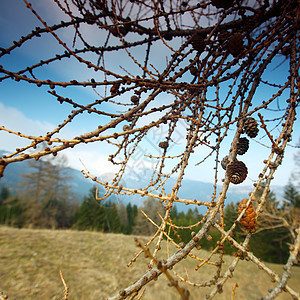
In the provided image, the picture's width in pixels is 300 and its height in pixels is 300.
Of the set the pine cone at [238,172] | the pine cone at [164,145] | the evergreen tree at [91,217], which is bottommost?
the evergreen tree at [91,217]

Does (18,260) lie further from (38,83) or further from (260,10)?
(260,10)

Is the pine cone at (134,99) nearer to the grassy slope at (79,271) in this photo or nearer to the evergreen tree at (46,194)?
Result: the grassy slope at (79,271)

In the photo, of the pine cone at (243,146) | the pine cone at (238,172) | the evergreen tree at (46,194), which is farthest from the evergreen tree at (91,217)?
the pine cone at (238,172)

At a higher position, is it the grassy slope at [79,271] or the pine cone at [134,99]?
the pine cone at [134,99]

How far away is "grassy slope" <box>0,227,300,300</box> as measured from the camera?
14.9 ft

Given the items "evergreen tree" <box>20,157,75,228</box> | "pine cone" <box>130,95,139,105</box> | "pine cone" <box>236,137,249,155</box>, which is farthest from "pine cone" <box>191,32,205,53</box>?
"evergreen tree" <box>20,157,75,228</box>

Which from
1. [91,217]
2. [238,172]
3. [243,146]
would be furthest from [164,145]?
[91,217]

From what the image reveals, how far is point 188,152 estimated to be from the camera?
1139 millimetres

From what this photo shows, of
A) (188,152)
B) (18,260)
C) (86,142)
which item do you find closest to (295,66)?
(188,152)

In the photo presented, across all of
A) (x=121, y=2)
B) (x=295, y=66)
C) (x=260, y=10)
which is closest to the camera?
(x=295, y=66)

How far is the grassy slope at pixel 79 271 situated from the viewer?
14.9 feet

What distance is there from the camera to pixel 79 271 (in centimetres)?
572

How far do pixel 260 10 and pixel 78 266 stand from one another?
26.5 feet

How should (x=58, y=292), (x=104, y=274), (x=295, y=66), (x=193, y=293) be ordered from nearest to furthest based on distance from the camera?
(x=295, y=66) < (x=58, y=292) < (x=193, y=293) < (x=104, y=274)
